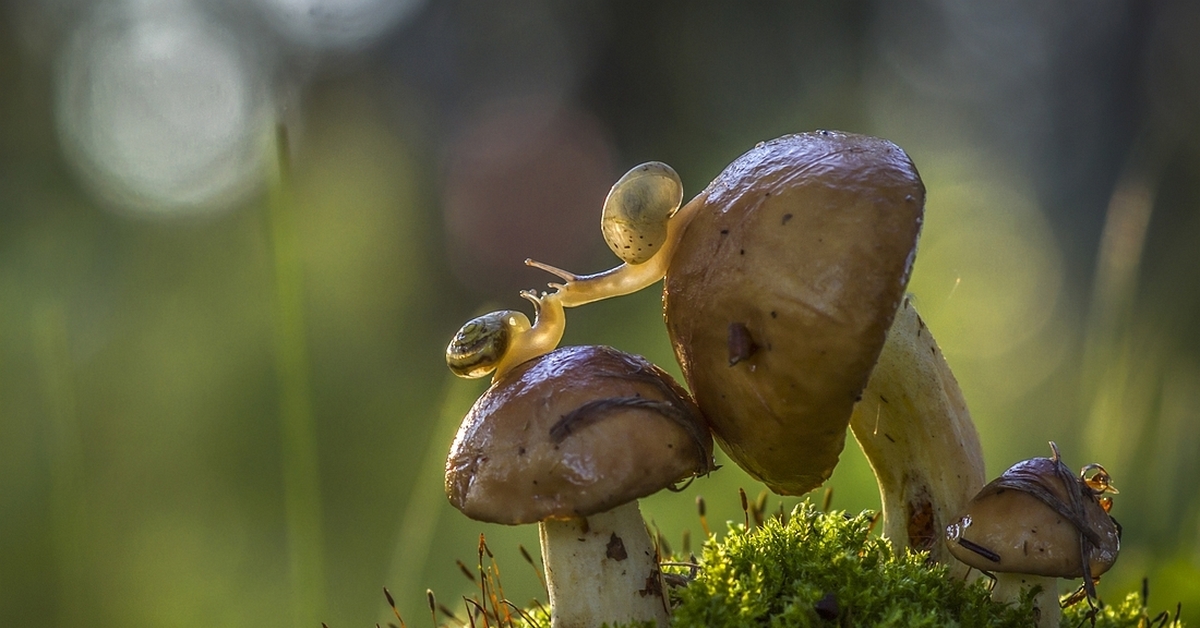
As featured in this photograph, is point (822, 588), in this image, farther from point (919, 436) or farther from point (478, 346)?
point (478, 346)

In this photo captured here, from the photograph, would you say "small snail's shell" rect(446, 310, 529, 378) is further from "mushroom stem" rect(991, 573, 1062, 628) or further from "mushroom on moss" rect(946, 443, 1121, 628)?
"mushroom stem" rect(991, 573, 1062, 628)

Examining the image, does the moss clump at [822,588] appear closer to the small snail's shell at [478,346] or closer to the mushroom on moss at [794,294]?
the mushroom on moss at [794,294]

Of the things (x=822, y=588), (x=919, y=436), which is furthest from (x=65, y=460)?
(x=919, y=436)

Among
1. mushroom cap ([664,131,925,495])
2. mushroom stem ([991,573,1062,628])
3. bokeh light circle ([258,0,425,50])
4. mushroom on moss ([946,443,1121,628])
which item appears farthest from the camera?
bokeh light circle ([258,0,425,50])

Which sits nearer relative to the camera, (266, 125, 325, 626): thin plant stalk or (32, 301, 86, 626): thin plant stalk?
(266, 125, 325, 626): thin plant stalk

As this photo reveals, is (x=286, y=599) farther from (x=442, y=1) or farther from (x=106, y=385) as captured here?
(x=442, y=1)

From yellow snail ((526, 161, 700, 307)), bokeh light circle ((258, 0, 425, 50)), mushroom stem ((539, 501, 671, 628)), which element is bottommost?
mushroom stem ((539, 501, 671, 628))

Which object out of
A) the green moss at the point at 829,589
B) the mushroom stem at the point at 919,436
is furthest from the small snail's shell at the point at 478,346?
the mushroom stem at the point at 919,436

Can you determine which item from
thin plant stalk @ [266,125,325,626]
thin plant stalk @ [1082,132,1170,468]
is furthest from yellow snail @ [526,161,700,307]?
thin plant stalk @ [1082,132,1170,468]
